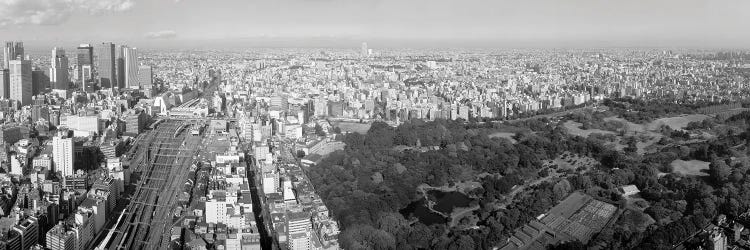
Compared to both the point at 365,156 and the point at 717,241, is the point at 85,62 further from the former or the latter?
the point at 717,241

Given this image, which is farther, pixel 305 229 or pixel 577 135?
pixel 577 135

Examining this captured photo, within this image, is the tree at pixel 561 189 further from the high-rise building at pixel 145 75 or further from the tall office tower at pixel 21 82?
the high-rise building at pixel 145 75

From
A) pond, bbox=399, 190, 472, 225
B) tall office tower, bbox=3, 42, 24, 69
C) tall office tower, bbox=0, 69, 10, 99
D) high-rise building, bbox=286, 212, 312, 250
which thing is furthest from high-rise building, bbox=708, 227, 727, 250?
tall office tower, bbox=3, 42, 24, 69

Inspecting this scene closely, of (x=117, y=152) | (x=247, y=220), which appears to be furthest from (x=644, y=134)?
(x=117, y=152)

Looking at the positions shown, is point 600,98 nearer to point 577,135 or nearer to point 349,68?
point 577,135

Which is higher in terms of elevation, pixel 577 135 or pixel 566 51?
pixel 566 51

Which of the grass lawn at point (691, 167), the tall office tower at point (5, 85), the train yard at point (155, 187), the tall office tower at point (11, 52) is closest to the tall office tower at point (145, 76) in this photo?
the tall office tower at point (11, 52)

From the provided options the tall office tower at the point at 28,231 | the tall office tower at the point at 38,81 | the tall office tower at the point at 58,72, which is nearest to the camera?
the tall office tower at the point at 28,231

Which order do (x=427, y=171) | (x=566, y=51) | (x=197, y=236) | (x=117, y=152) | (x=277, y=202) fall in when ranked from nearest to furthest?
(x=197, y=236)
(x=277, y=202)
(x=427, y=171)
(x=117, y=152)
(x=566, y=51)
